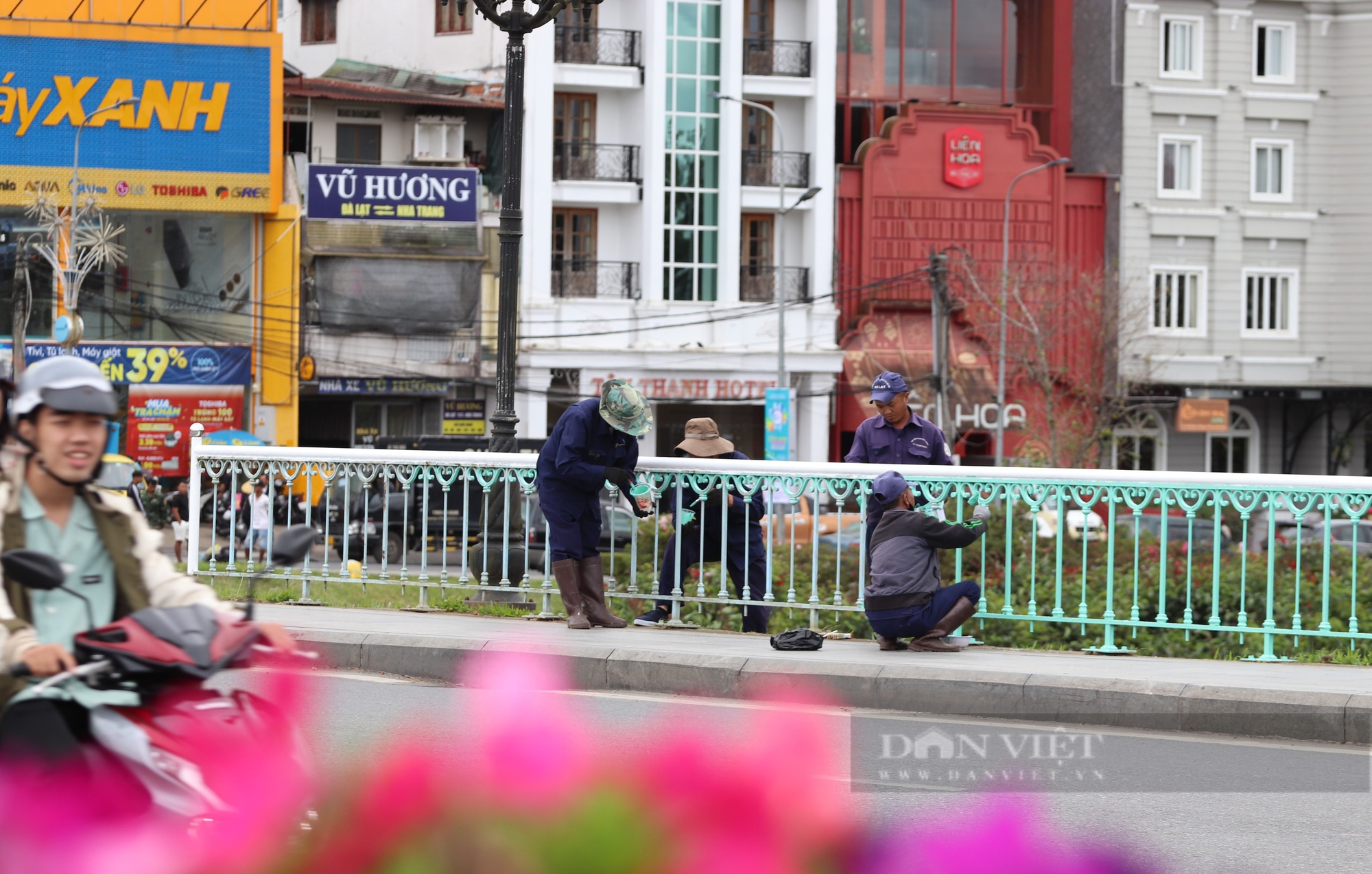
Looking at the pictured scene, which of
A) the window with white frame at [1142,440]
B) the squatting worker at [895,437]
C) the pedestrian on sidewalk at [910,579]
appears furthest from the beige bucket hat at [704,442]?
the window with white frame at [1142,440]

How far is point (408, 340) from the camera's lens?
1464 inches

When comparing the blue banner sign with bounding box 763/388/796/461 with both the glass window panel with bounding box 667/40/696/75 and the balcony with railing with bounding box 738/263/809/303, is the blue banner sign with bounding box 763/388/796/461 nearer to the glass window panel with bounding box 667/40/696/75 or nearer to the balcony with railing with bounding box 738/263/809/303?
the balcony with railing with bounding box 738/263/809/303

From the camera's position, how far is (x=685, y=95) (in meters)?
39.2

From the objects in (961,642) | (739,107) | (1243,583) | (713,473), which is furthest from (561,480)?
(739,107)

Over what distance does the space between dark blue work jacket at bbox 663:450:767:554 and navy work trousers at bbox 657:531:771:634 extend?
0.02 metres

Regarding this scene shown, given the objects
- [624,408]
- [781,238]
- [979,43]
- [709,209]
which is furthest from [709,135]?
[624,408]

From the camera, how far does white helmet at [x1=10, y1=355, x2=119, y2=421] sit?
157 inches

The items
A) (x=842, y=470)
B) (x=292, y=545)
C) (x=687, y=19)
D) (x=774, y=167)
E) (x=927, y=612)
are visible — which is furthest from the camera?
(x=774, y=167)

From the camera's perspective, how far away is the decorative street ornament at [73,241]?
32.8 m

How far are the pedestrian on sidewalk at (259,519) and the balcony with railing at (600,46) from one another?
27.8 m

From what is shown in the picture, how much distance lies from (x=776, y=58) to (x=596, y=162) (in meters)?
5.29

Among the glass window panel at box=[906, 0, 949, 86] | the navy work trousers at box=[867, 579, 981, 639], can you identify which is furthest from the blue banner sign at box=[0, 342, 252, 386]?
the navy work trousers at box=[867, 579, 981, 639]

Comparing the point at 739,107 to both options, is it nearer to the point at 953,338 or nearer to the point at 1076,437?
the point at 953,338

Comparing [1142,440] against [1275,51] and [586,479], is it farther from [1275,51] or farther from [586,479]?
[586,479]
